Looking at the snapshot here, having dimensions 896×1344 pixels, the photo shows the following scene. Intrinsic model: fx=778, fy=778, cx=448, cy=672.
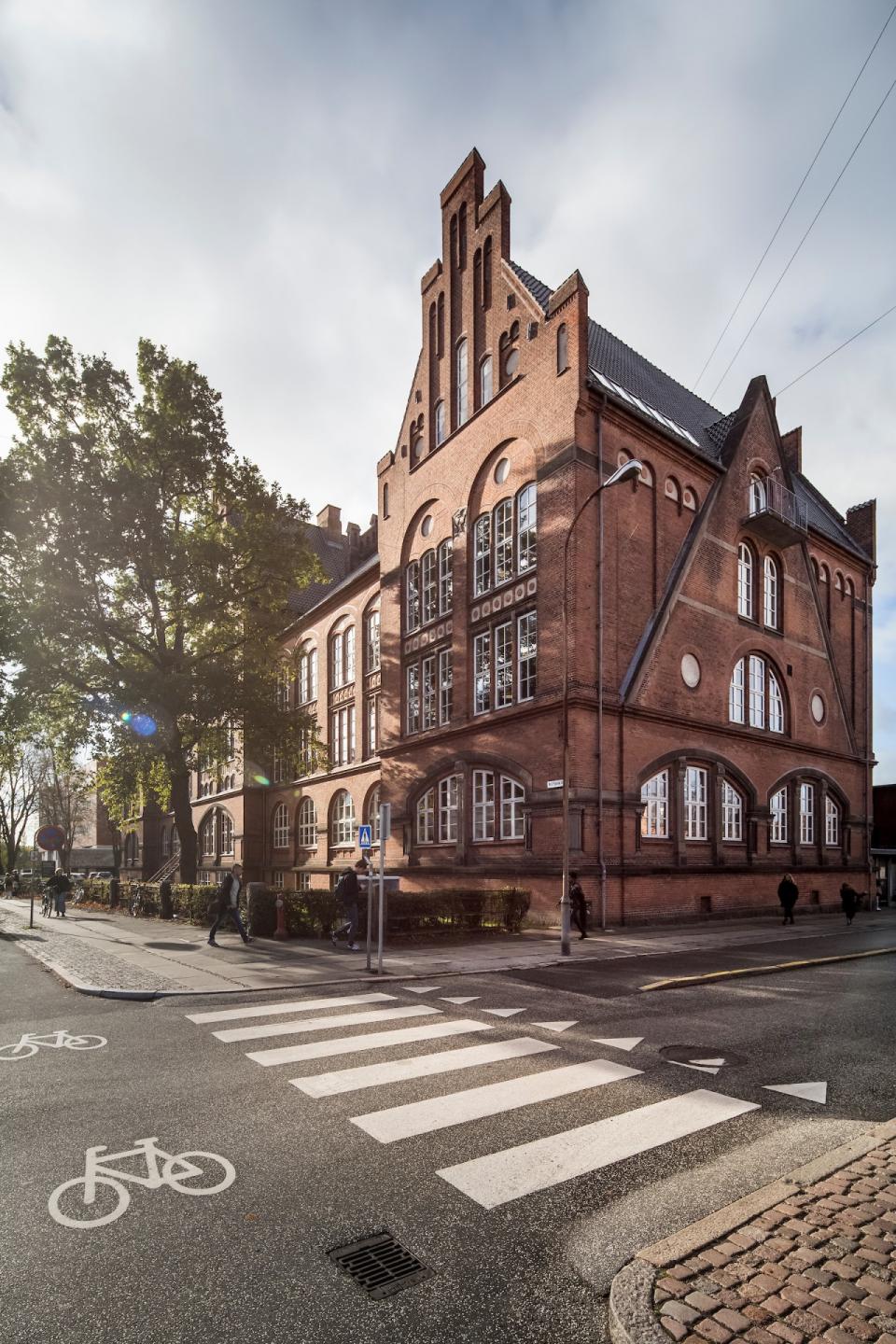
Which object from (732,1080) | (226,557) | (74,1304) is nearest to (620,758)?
(226,557)

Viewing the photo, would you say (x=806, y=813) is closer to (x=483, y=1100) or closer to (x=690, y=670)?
(x=690, y=670)

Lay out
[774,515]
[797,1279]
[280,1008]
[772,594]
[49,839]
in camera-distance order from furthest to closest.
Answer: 1. [772,594]
2. [774,515]
3. [49,839]
4. [280,1008]
5. [797,1279]

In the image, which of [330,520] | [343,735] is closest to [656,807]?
[343,735]

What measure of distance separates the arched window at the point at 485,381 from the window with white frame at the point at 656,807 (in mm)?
13341

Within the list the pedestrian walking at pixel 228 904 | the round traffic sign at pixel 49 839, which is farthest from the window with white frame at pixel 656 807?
the round traffic sign at pixel 49 839

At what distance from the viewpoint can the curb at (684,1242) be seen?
3045 mm

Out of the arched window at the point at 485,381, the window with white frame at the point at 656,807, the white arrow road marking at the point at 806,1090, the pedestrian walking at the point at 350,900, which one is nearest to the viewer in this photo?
the white arrow road marking at the point at 806,1090

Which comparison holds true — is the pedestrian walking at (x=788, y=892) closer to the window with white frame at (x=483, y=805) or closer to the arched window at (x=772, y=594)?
the window with white frame at (x=483, y=805)

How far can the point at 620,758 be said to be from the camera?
21281mm

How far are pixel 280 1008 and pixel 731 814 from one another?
66.1 feet

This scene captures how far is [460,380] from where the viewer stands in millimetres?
27734

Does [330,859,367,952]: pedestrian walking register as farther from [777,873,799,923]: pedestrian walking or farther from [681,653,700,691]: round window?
[777,873,799,923]: pedestrian walking

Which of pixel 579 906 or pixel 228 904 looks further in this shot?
pixel 579 906

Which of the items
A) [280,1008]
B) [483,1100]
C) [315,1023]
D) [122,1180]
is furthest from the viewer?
[280,1008]
